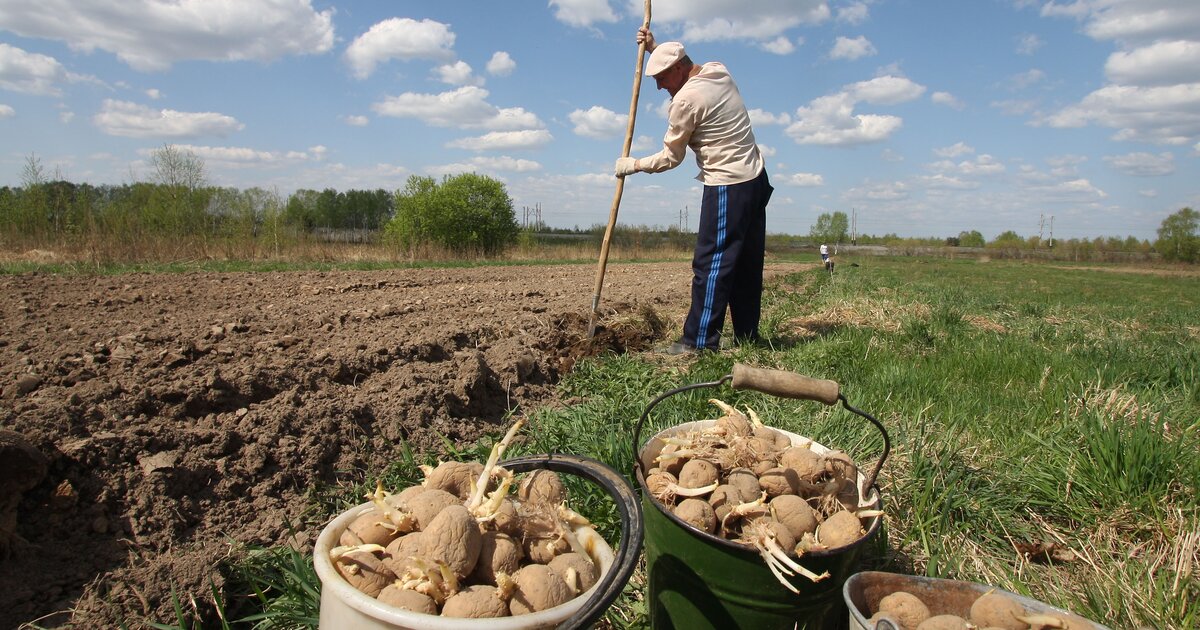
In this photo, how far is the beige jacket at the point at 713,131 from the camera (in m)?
4.41

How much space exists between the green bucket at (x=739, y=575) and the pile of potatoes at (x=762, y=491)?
0.11ft

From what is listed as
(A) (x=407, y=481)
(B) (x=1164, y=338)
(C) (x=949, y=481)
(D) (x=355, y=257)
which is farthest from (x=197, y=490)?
(D) (x=355, y=257)

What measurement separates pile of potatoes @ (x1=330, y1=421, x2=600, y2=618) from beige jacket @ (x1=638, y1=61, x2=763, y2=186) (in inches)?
137

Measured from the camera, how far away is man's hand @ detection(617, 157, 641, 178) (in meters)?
4.74

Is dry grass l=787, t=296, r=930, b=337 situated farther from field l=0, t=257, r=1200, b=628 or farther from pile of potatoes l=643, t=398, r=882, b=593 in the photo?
pile of potatoes l=643, t=398, r=882, b=593

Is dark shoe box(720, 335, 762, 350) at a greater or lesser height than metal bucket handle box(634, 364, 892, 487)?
lesser

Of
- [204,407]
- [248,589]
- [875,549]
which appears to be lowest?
[248,589]

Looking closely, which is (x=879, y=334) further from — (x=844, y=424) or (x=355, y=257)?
(x=355, y=257)

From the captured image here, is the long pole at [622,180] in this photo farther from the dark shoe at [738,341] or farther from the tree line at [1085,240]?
the tree line at [1085,240]

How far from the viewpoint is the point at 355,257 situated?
64.3 ft

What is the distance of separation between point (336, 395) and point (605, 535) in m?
1.62

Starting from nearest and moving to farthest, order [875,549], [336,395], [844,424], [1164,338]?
[875,549]
[844,424]
[336,395]
[1164,338]

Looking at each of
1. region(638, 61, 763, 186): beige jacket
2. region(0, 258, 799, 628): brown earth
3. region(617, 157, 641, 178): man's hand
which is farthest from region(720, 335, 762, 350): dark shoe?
region(617, 157, 641, 178): man's hand

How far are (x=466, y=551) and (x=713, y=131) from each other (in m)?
3.89
